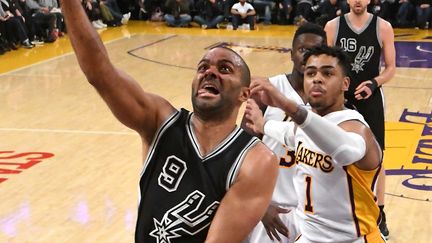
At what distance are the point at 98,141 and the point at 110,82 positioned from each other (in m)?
6.97

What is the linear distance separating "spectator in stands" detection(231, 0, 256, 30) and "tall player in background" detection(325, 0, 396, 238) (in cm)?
1401

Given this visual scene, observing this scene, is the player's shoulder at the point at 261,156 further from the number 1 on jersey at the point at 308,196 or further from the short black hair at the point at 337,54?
the short black hair at the point at 337,54

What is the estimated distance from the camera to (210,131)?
3162mm

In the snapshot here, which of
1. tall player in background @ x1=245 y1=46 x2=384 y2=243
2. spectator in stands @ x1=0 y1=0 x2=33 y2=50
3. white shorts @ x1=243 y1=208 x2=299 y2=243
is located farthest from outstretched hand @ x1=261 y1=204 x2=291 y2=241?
spectator in stands @ x1=0 y1=0 x2=33 y2=50

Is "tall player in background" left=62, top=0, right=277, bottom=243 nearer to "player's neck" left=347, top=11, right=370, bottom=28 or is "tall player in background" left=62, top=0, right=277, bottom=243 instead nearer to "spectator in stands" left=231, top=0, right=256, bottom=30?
"player's neck" left=347, top=11, right=370, bottom=28

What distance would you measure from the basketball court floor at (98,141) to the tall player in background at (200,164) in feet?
11.6

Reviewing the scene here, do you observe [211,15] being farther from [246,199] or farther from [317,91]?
[246,199]

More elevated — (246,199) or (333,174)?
(246,199)

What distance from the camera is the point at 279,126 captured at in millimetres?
4500

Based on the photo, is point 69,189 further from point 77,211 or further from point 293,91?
point 293,91

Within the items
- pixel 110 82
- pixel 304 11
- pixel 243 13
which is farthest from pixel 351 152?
pixel 304 11

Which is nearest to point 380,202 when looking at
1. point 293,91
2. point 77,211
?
point 293,91

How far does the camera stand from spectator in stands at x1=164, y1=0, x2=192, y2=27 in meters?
21.4

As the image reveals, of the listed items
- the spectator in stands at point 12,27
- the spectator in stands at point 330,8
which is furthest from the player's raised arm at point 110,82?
the spectator in stands at point 330,8
